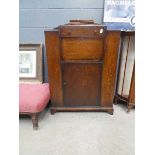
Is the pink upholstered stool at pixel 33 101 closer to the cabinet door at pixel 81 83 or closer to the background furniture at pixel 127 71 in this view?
the cabinet door at pixel 81 83

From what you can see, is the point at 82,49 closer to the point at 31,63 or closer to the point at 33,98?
the point at 33,98

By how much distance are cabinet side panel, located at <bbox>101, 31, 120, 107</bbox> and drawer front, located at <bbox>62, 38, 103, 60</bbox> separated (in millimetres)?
67

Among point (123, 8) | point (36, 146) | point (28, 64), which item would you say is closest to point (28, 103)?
point (36, 146)

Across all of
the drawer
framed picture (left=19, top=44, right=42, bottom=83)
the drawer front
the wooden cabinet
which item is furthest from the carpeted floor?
the drawer

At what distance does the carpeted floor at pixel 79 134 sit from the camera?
4.79ft

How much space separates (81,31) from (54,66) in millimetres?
428

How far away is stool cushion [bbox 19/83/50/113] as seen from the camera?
174 cm

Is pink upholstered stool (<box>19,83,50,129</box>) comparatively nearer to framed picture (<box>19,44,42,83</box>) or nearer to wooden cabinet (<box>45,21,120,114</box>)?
wooden cabinet (<box>45,21,120,114</box>)

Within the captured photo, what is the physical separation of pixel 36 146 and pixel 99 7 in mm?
1640
